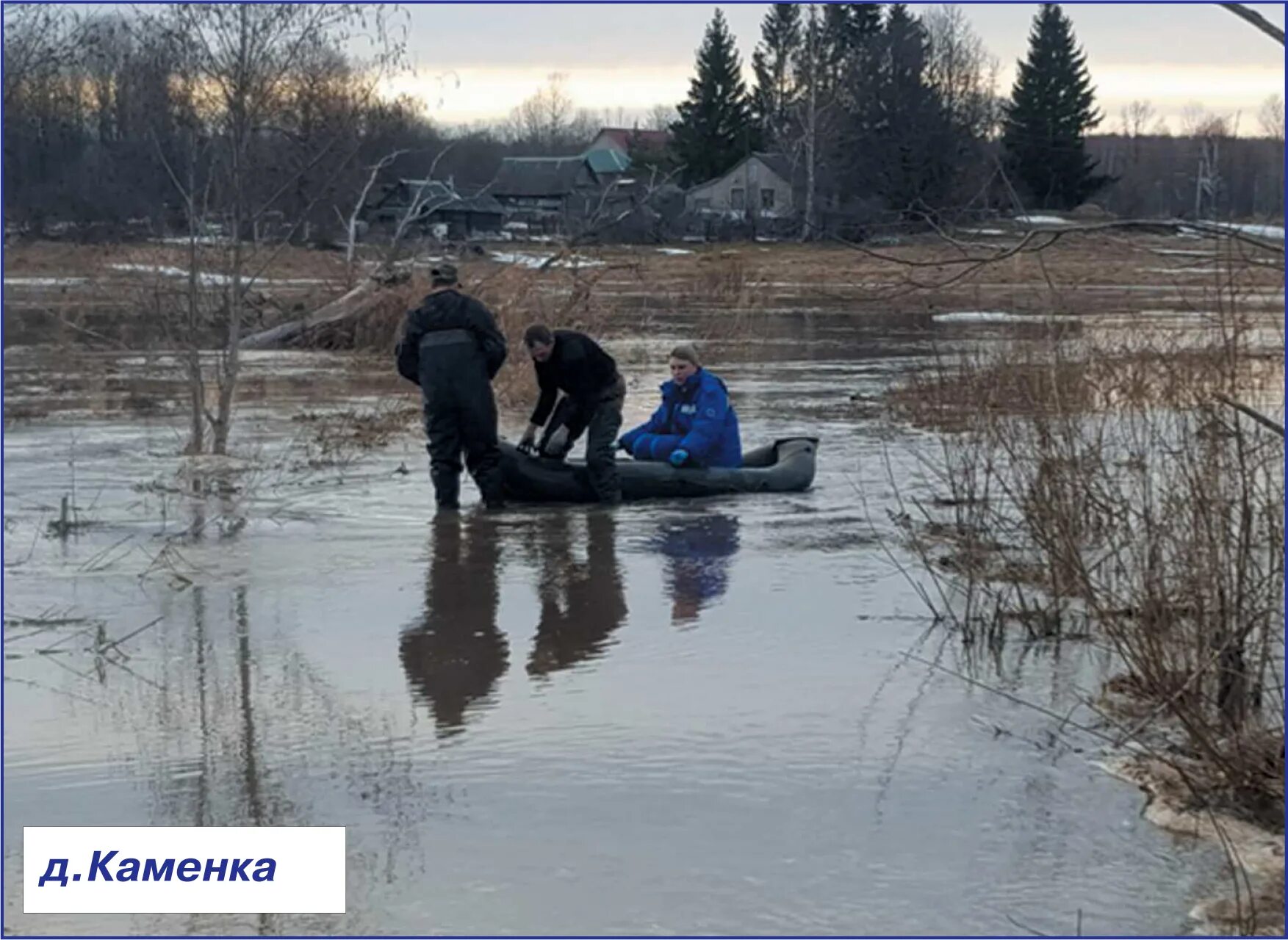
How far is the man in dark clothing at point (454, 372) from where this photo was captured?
42.1 ft

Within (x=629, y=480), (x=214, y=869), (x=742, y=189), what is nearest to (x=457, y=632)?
(x=214, y=869)

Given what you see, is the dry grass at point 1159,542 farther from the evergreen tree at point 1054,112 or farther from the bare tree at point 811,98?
the bare tree at point 811,98

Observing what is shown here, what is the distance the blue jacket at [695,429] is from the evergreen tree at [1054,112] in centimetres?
710

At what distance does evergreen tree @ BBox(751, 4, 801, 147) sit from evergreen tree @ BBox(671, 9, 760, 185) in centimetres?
57

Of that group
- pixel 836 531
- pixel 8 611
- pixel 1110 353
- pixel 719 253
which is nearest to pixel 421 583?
pixel 8 611

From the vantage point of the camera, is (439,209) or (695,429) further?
(439,209)

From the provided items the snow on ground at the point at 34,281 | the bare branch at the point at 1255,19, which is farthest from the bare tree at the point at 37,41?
the snow on ground at the point at 34,281

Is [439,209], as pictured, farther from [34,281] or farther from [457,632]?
[457,632]

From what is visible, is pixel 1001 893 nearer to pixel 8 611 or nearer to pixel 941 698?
pixel 941 698

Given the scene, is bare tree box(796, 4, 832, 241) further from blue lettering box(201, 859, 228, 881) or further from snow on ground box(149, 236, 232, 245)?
blue lettering box(201, 859, 228, 881)

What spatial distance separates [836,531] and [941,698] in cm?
438

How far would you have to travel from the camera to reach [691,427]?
1370cm

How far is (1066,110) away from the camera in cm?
3834

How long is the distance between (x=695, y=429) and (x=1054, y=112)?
2961 centimetres
